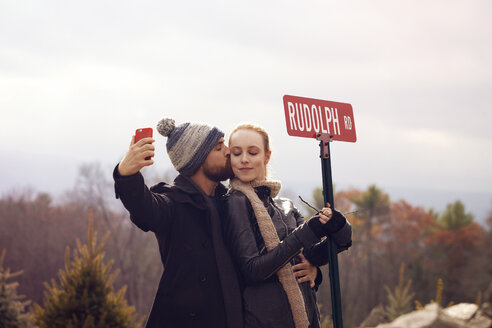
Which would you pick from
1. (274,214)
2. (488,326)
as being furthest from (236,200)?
(488,326)

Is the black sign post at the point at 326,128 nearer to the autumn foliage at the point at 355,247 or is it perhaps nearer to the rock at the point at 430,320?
the rock at the point at 430,320

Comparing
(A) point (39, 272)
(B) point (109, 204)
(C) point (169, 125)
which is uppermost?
(C) point (169, 125)

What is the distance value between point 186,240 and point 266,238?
0.52 metres

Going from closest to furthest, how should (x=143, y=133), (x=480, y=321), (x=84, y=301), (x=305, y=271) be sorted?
(x=480, y=321) → (x=143, y=133) → (x=305, y=271) → (x=84, y=301)

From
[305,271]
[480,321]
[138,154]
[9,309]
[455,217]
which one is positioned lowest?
[455,217]

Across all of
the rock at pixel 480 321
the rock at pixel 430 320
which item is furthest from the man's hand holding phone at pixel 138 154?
the rock at pixel 480 321

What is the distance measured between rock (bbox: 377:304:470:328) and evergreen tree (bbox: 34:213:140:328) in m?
5.06

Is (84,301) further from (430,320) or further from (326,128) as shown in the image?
(430,320)

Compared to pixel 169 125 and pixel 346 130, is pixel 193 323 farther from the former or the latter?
pixel 346 130

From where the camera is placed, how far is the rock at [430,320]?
2.73 metres

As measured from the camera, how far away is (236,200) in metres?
3.61

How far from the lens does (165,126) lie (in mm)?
3920

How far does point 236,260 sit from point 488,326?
1504 mm

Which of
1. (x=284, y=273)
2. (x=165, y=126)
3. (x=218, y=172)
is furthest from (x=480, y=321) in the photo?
(x=165, y=126)
